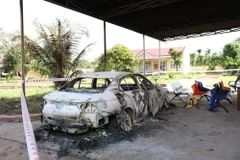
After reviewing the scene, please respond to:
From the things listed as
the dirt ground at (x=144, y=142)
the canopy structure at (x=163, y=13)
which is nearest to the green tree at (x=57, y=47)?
the canopy structure at (x=163, y=13)

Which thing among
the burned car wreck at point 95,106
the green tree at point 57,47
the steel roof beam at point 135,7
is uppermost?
the steel roof beam at point 135,7

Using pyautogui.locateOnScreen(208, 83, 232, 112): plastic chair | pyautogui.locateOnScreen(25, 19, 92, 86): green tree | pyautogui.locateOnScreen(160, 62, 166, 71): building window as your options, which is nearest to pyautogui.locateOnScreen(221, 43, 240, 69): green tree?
pyautogui.locateOnScreen(160, 62, 166, 71): building window

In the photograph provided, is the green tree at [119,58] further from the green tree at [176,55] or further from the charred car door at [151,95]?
the charred car door at [151,95]

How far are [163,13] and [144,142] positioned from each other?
6.87 meters

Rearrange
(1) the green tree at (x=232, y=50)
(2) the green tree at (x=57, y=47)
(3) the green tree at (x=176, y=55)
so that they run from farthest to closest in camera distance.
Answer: (3) the green tree at (x=176, y=55) < (1) the green tree at (x=232, y=50) < (2) the green tree at (x=57, y=47)

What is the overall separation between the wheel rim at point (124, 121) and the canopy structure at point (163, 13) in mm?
4685

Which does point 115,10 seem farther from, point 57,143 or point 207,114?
point 57,143

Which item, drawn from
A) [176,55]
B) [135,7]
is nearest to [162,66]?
[176,55]

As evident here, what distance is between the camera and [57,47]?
8.48 metres

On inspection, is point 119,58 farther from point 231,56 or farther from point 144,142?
point 144,142

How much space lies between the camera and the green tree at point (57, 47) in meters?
8.36

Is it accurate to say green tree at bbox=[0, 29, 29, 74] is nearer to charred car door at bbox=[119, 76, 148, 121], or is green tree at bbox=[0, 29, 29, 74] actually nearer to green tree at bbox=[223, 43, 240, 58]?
charred car door at bbox=[119, 76, 148, 121]

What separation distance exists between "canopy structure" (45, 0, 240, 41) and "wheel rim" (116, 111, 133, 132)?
4.69 meters

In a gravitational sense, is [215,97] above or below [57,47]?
below
